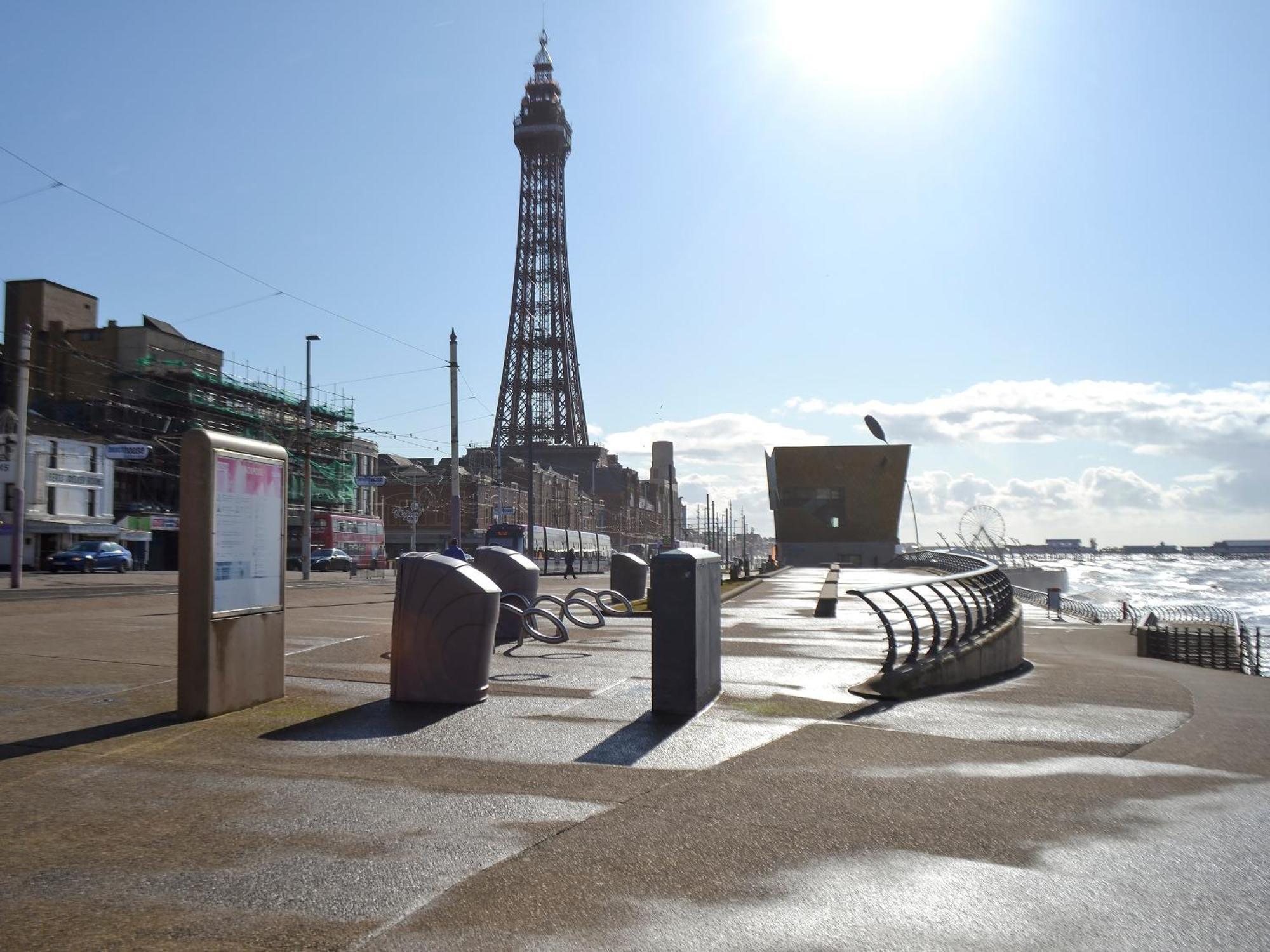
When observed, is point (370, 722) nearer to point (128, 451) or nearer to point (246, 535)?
point (246, 535)

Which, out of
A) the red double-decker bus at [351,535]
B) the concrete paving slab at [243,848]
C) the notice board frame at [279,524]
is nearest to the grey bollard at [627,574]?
the notice board frame at [279,524]

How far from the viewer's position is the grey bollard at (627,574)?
24719 millimetres

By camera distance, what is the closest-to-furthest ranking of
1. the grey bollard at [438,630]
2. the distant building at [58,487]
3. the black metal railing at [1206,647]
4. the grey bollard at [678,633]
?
the grey bollard at [678,633] < the grey bollard at [438,630] < the black metal railing at [1206,647] < the distant building at [58,487]

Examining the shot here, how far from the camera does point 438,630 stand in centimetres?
901

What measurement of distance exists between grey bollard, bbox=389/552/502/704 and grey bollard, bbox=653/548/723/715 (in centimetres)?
140

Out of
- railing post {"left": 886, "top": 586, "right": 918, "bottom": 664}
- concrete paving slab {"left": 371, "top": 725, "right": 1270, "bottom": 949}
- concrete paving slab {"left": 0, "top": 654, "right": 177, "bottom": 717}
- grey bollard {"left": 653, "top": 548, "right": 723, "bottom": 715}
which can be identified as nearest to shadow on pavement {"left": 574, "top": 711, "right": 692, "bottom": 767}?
grey bollard {"left": 653, "top": 548, "right": 723, "bottom": 715}

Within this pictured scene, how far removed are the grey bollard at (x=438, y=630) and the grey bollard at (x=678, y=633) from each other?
1.40 metres

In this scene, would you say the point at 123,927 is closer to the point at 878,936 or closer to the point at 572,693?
the point at 878,936

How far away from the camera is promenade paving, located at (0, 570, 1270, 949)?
13.7 ft

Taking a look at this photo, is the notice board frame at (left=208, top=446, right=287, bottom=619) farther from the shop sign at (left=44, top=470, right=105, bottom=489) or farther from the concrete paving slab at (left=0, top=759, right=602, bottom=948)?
the shop sign at (left=44, top=470, right=105, bottom=489)

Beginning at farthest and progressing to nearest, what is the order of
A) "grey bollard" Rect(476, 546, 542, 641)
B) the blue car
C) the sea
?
the sea, the blue car, "grey bollard" Rect(476, 546, 542, 641)

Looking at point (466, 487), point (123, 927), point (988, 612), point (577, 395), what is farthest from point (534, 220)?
point (123, 927)

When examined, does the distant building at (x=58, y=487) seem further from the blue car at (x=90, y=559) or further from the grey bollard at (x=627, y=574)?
the grey bollard at (x=627, y=574)

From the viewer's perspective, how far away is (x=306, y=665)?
37.6 feet
